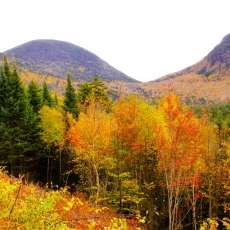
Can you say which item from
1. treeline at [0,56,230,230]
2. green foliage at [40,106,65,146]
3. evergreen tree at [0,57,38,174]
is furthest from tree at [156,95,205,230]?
evergreen tree at [0,57,38,174]

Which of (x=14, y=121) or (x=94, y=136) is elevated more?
(x=14, y=121)

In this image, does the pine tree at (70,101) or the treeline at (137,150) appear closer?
the treeline at (137,150)

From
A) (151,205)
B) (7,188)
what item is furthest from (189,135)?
(7,188)

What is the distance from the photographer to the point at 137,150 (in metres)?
35.7

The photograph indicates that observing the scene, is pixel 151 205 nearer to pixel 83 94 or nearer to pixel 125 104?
pixel 125 104

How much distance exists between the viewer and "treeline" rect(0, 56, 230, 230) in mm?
30730

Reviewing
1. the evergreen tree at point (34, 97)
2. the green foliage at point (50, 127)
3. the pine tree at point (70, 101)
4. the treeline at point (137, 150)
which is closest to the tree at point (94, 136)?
the treeline at point (137, 150)

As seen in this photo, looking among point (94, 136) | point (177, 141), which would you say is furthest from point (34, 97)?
point (177, 141)

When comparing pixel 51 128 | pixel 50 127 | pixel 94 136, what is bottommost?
pixel 51 128

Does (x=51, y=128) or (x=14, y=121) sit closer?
(x=14, y=121)

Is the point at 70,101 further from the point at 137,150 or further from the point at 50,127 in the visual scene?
the point at 137,150

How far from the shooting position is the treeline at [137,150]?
30730mm

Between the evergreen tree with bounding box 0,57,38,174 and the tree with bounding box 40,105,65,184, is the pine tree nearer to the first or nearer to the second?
the tree with bounding box 40,105,65,184

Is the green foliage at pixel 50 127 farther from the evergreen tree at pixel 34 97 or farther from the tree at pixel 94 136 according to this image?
the tree at pixel 94 136
